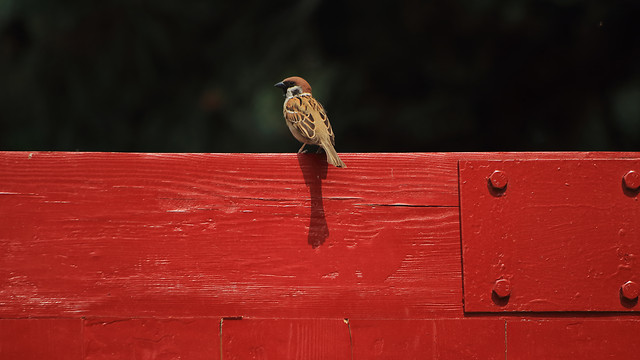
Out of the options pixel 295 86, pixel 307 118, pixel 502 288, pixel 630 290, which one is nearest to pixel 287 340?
pixel 502 288

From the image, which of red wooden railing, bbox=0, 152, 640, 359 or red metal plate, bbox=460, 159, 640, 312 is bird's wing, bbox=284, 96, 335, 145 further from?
red metal plate, bbox=460, 159, 640, 312

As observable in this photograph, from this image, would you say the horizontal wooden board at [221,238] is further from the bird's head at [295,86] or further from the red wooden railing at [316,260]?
the bird's head at [295,86]

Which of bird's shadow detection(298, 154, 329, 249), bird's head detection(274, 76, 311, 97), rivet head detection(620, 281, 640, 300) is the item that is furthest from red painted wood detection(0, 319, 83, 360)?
bird's head detection(274, 76, 311, 97)

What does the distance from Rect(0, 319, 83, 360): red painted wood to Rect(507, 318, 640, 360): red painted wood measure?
109cm

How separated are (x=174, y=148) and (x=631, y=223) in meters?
2.78

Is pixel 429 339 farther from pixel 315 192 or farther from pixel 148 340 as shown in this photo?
pixel 148 340

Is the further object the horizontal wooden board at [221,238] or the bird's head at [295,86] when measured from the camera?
the bird's head at [295,86]

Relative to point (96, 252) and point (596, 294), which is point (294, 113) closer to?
point (96, 252)

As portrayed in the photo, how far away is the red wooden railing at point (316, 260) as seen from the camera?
154 centimetres

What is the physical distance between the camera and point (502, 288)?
1525 mm

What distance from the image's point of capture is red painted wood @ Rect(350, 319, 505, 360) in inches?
60.6

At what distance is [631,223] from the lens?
5.09 feet

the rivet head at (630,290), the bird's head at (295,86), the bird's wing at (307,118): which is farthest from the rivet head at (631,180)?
the bird's head at (295,86)

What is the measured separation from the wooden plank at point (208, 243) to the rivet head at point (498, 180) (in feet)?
0.40
